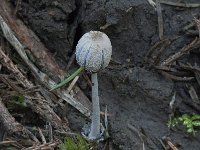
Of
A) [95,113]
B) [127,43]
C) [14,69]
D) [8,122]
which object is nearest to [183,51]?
[127,43]

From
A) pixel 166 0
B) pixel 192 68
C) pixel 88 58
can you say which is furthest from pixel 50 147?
pixel 166 0

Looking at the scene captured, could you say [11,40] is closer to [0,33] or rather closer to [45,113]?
[0,33]

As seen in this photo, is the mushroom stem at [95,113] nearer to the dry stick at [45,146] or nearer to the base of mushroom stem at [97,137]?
the base of mushroom stem at [97,137]

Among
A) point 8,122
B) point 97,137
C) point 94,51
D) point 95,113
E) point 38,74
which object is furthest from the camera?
point 38,74

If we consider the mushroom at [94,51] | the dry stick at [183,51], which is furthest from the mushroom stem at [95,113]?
the dry stick at [183,51]

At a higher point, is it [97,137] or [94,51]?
[94,51]

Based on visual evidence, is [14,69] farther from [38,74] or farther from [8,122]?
[8,122]
